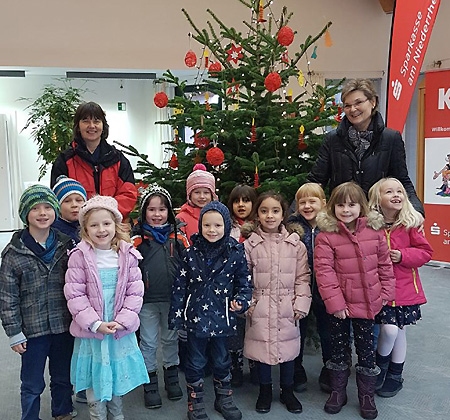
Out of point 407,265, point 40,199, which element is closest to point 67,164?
point 40,199

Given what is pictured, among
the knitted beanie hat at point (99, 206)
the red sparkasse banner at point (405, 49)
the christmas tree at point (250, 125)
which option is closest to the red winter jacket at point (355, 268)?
the christmas tree at point (250, 125)

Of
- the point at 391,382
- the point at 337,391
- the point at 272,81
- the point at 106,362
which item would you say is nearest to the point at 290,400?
the point at 337,391

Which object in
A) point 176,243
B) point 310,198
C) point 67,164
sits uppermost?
point 67,164

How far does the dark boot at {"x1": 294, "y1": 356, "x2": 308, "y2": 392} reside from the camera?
3.23 meters

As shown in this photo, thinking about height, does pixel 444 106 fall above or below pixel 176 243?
above

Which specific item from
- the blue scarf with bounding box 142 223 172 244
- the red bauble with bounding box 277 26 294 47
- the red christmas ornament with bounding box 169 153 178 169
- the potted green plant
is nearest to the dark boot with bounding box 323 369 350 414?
the blue scarf with bounding box 142 223 172 244

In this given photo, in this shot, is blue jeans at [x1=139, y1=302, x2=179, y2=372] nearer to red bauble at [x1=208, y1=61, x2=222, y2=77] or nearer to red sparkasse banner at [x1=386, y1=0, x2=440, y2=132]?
red bauble at [x1=208, y1=61, x2=222, y2=77]

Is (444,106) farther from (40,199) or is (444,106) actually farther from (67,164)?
(40,199)

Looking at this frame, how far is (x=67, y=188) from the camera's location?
2.96 meters

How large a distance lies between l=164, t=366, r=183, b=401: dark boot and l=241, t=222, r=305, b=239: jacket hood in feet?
3.20

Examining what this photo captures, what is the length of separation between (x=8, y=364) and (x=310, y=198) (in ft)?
8.85

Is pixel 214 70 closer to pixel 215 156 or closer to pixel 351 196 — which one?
pixel 215 156

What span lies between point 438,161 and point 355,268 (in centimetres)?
455

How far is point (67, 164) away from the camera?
3281 millimetres
